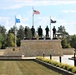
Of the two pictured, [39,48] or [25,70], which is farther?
[39,48]

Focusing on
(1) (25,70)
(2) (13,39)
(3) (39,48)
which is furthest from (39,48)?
(1) (25,70)

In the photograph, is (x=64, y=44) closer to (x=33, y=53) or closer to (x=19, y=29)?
(x=33, y=53)

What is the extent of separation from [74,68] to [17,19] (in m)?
51.0

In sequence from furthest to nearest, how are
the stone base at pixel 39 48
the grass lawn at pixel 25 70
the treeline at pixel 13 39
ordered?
the treeline at pixel 13 39, the stone base at pixel 39 48, the grass lawn at pixel 25 70

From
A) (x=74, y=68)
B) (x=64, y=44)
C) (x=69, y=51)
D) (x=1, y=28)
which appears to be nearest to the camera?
(x=74, y=68)

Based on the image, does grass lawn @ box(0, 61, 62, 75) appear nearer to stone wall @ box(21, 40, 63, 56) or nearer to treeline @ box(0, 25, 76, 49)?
stone wall @ box(21, 40, 63, 56)

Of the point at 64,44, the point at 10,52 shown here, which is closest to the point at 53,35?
the point at 10,52

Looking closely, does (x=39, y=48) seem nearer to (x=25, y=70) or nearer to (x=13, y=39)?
(x=13, y=39)

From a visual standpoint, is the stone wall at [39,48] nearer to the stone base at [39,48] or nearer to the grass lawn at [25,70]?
the stone base at [39,48]

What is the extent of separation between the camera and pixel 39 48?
67062 mm

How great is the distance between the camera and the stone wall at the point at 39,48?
66625 millimetres

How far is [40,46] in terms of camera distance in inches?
2640

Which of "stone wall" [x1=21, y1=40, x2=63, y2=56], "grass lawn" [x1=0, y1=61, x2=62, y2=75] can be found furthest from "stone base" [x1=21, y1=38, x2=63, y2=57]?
"grass lawn" [x1=0, y1=61, x2=62, y2=75]

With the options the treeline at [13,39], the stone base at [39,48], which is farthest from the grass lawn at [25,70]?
the treeline at [13,39]
